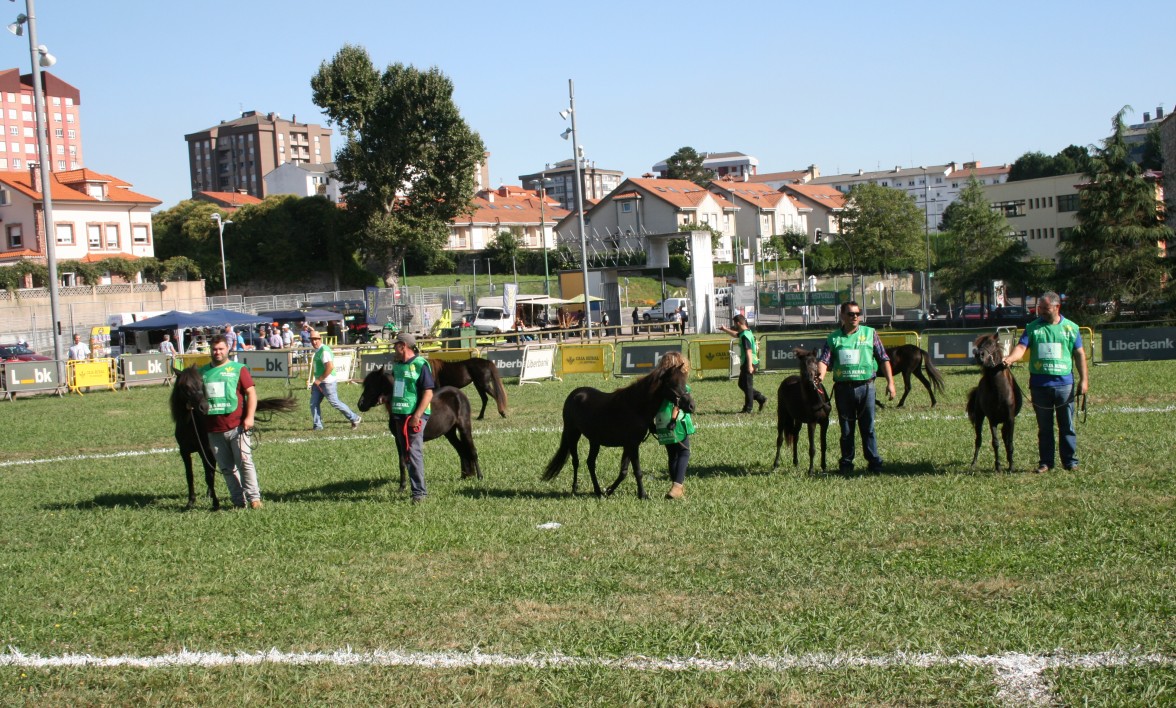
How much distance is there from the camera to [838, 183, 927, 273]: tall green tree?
81.5m

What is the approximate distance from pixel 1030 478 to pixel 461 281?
70.3 m

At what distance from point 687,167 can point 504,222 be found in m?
34.6

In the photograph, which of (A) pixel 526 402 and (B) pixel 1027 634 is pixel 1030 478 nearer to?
(B) pixel 1027 634

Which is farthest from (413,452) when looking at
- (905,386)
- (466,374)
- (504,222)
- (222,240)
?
(504,222)

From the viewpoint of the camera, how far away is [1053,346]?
10531 millimetres

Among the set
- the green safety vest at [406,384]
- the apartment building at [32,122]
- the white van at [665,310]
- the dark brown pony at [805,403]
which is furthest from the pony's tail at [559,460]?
the apartment building at [32,122]

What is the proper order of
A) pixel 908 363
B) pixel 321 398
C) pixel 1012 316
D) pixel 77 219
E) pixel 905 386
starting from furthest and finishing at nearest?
pixel 77 219 → pixel 1012 316 → pixel 321 398 → pixel 908 363 → pixel 905 386

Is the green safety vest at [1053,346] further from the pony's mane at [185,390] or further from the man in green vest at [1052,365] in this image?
the pony's mane at [185,390]

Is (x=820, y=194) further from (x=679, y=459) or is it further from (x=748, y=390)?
(x=679, y=459)

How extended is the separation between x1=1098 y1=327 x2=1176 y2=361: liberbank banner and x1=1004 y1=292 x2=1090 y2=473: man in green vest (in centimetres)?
1481

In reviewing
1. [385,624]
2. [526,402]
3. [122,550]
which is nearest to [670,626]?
[385,624]

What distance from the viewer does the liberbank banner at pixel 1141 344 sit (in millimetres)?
23484

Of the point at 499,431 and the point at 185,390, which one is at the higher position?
the point at 185,390

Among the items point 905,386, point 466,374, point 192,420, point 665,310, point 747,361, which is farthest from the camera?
point 665,310
